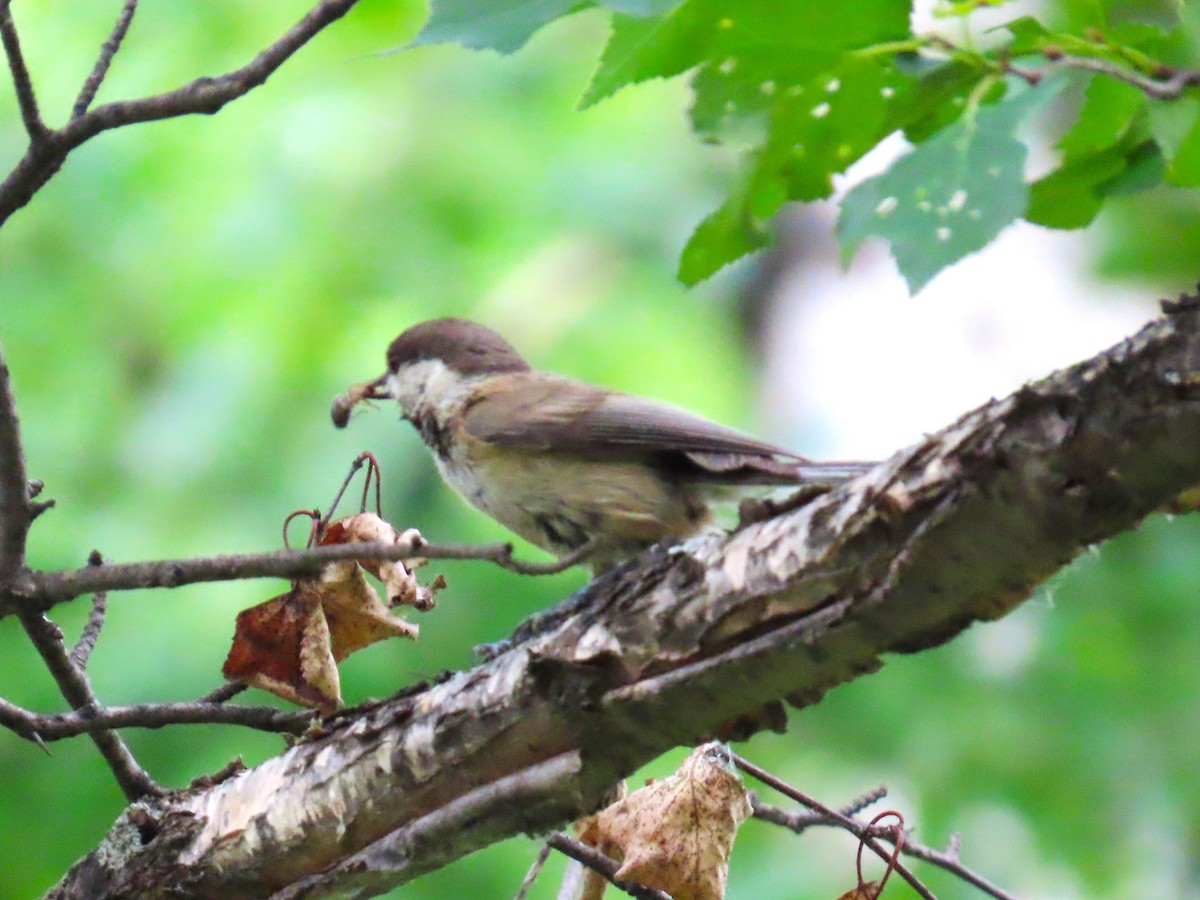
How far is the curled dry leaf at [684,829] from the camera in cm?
213

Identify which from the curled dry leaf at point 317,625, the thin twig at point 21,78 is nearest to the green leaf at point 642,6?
the thin twig at point 21,78

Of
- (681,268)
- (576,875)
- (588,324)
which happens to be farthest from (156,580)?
(588,324)

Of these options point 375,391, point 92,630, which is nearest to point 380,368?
point 375,391

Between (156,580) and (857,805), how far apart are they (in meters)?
1.40

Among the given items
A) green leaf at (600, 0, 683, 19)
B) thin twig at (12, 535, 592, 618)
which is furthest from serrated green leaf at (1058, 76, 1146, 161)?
thin twig at (12, 535, 592, 618)

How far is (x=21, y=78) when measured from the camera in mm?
1991

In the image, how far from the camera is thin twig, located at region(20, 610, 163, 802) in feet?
7.20

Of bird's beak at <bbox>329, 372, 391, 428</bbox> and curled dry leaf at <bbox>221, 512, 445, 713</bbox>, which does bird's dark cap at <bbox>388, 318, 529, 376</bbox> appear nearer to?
bird's beak at <bbox>329, 372, 391, 428</bbox>

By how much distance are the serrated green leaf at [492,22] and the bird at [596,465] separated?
150cm

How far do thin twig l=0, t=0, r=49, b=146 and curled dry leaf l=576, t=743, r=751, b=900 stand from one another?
4.62 ft

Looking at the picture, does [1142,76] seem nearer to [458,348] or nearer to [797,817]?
[797,817]

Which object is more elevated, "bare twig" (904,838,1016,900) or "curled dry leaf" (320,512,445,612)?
"curled dry leaf" (320,512,445,612)

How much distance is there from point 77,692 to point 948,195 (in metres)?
1.65

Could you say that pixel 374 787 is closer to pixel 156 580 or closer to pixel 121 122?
pixel 156 580
